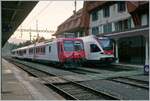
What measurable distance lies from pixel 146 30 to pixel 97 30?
21.1 m

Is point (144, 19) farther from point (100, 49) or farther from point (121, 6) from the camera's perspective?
point (100, 49)

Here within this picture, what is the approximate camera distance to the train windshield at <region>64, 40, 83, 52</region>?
35.0 m

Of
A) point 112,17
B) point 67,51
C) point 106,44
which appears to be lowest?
point 67,51

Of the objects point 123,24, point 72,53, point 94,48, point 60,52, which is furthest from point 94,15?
point 60,52

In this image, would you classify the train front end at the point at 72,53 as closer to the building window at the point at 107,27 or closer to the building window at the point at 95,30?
the building window at the point at 107,27

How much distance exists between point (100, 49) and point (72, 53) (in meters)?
3.00

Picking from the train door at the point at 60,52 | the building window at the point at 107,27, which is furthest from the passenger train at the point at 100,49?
the building window at the point at 107,27

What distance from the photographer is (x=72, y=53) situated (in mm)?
35094

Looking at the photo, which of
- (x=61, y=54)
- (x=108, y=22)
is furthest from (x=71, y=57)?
(x=108, y=22)

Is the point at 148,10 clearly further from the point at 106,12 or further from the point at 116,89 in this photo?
the point at 116,89

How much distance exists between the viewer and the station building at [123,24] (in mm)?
37375

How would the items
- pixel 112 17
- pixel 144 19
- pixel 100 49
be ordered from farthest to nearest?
pixel 112 17 → pixel 144 19 → pixel 100 49

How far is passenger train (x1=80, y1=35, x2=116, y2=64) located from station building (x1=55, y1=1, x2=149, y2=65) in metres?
1.87

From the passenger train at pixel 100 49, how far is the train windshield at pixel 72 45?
57.4 inches
